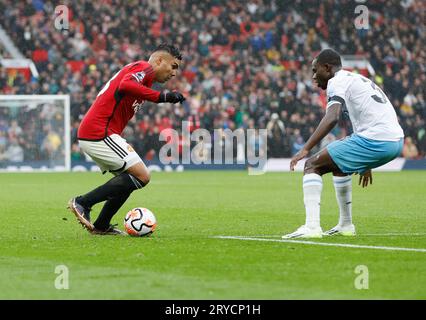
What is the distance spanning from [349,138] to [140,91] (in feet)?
7.84

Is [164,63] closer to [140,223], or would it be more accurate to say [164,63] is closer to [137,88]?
[137,88]

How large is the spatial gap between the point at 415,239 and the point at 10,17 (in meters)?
27.6

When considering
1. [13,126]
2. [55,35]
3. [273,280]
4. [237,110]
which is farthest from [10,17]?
[273,280]

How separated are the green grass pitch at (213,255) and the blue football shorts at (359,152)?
81 centimetres

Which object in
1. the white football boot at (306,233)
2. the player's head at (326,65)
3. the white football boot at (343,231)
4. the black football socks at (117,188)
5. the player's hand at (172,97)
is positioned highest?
the player's head at (326,65)

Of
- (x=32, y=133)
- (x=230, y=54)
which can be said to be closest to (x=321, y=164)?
(x=32, y=133)

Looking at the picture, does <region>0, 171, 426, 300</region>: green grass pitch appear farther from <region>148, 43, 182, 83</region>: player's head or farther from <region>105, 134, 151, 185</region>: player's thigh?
<region>148, 43, 182, 83</region>: player's head

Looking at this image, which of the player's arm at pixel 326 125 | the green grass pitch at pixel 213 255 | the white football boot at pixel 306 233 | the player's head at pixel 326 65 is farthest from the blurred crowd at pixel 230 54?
the player's arm at pixel 326 125

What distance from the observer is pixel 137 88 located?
11078 mm

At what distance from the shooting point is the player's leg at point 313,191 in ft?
35.8

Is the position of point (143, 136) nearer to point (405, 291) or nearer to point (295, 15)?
point (295, 15)

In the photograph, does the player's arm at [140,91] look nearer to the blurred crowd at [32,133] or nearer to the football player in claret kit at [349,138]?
the football player in claret kit at [349,138]

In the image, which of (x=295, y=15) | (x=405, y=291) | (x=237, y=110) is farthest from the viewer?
(x=295, y=15)
